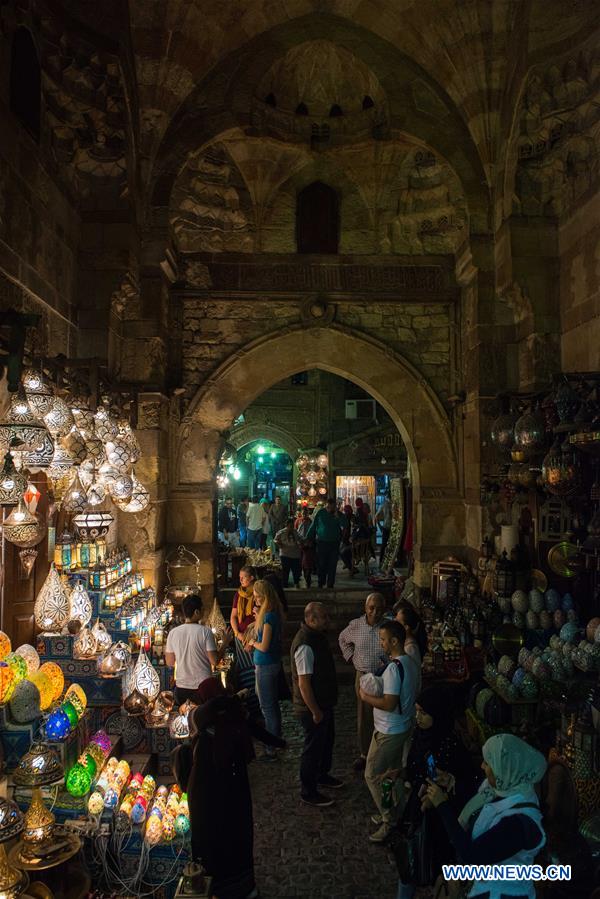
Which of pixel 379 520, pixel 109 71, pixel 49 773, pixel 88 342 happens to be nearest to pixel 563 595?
pixel 49 773

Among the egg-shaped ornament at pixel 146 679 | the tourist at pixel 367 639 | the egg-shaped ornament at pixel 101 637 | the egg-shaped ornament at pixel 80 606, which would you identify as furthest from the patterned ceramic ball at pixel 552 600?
the egg-shaped ornament at pixel 80 606

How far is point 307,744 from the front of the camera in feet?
13.9

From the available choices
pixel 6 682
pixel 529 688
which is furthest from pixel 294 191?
pixel 6 682

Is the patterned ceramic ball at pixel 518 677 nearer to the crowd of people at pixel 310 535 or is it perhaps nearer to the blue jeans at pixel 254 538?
the crowd of people at pixel 310 535

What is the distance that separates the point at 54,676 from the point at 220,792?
5.18ft

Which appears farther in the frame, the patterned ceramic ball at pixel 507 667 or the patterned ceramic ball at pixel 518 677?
the patterned ceramic ball at pixel 507 667

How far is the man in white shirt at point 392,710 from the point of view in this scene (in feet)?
11.9

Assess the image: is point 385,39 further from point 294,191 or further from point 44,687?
point 44,687

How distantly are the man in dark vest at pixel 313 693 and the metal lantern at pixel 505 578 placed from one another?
221 centimetres

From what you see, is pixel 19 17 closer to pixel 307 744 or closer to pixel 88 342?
pixel 88 342

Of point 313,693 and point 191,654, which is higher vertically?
point 191,654

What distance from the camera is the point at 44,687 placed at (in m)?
3.83

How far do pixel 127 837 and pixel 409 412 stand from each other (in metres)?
5.76

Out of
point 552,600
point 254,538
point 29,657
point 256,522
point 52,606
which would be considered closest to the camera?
point 29,657
